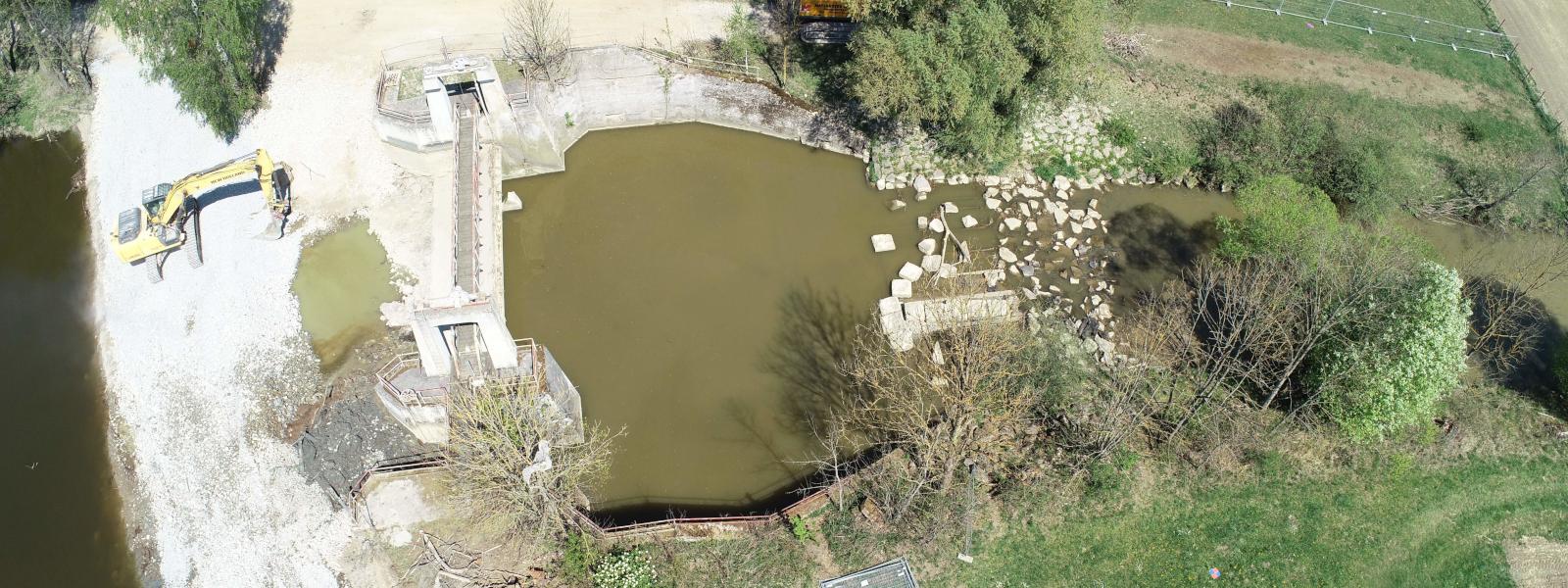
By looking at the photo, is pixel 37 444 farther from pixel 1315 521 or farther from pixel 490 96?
pixel 1315 521

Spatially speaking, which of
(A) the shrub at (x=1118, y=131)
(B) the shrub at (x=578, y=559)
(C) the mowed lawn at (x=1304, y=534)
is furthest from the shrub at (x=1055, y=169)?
(B) the shrub at (x=578, y=559)

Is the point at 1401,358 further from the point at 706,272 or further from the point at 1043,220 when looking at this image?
the point at 706,272

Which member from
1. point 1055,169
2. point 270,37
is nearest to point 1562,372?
point 1055,169

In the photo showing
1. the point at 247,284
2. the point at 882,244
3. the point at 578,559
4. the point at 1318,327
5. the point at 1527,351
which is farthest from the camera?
the point at 882,244

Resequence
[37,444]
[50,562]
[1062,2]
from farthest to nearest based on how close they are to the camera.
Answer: [1062,2] → [37,444] → [50,562]

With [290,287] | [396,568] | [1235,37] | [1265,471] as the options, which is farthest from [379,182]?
[1235,37]
